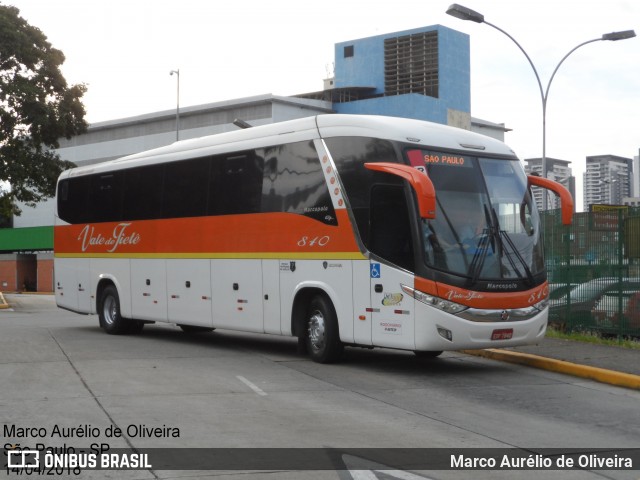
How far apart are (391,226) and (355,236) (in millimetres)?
713

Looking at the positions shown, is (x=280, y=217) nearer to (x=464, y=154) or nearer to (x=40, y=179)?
(x=464, y=154)

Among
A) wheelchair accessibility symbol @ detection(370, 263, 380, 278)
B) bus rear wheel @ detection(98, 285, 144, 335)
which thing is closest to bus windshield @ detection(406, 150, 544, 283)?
wheelchair accessibility symbol @ detection(370, 263, 380, 278)

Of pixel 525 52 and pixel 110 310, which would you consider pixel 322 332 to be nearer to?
pixel 110 310

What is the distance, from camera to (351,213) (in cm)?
1345

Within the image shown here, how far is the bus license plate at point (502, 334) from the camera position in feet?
41.8

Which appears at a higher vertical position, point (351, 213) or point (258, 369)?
point (351, 213)

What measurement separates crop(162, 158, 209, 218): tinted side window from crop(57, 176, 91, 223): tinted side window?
11.7ft

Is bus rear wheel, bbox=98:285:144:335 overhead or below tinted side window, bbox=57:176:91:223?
below

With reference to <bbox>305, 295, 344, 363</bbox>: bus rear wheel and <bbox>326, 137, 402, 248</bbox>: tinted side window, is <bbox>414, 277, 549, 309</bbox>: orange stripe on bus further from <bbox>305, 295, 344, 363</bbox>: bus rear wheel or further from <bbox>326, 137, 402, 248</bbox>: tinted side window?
<bbox>305, 295, 344, 363</bbox>: bus rear wheel

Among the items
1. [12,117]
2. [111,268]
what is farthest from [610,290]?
[12,117]

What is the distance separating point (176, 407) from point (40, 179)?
3334 cm

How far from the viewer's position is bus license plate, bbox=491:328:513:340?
12.7 metres

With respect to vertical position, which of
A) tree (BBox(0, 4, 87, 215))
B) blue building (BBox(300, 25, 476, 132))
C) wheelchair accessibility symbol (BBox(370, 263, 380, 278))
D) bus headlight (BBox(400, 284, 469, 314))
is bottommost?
bus headlight (BBox(400, 284, 469, 314))

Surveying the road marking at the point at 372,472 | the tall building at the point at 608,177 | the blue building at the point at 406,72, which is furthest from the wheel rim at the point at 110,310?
the tall building at the point at 608,177
